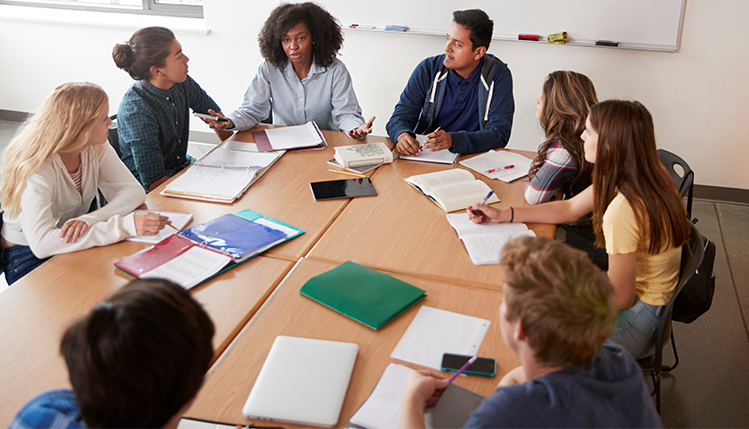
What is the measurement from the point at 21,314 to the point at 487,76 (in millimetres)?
2215

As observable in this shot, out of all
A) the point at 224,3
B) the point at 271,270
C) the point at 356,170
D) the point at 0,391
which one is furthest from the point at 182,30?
the point at 0,391

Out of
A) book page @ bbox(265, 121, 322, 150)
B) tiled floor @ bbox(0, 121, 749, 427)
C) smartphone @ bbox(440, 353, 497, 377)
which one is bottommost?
tiled floor @ bbox(0, 121, 749, 427)

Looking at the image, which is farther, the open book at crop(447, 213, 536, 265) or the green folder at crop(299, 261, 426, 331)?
the open book at crop(447, 213, 536, 265)

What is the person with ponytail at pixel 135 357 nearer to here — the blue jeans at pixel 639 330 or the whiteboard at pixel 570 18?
the blue jeans at pixel 639 330

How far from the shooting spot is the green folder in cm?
133

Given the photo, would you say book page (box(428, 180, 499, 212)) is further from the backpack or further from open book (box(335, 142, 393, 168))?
the backpack

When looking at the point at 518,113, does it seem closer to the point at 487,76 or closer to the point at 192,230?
the point at 487,76

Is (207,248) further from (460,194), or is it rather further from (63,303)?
(460,194)

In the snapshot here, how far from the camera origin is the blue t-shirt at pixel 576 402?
813mm

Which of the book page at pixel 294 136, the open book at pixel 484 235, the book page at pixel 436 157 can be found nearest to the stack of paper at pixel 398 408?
the open book at pixel 484 235

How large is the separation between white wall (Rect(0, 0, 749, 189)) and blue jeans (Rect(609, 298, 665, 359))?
7.68 ft

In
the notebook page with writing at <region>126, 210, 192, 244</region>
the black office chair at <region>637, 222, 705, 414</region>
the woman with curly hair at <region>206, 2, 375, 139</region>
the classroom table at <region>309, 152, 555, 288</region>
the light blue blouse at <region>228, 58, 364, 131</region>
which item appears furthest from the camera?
the light blue blouse at <region>228, 58, 364, 131</region>

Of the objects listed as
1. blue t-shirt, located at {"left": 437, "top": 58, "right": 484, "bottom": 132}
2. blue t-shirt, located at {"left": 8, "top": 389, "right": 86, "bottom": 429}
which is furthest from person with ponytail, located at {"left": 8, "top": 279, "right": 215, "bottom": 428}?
blue t-shirt, located at {"left": 437, "top": 58, "right": 484, "bottom": 132}

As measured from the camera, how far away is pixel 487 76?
266 centimetres
